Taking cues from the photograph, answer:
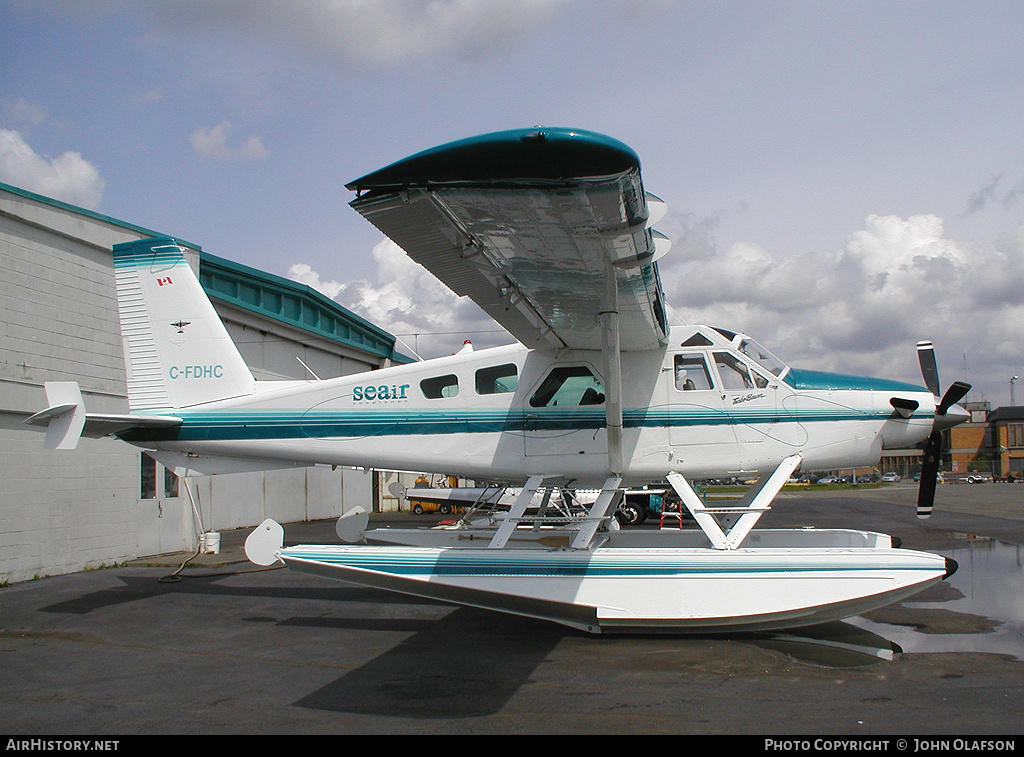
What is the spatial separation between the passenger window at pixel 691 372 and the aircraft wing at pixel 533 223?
2.85 ft

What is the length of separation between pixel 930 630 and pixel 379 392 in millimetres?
6226

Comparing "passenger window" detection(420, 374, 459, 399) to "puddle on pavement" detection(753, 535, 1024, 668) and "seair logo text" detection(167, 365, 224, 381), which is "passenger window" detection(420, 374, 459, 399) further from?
"puddle on pavement" detection(753, 535, 1024, 668)

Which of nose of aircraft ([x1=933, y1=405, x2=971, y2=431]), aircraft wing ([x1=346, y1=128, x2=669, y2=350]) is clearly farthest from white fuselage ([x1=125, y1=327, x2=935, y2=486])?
aircraft wing ([x1=346, y1=128, x2=669, y2=350])

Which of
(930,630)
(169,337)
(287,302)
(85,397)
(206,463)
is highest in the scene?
(287,302)

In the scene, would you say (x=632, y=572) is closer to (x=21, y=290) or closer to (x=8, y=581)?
(x=8, y=581)

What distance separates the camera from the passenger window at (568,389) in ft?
25.3

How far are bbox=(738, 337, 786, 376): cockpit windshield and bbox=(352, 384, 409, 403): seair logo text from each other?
3903 mm

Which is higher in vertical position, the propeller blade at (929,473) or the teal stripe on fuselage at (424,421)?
the teal stripe on fuselage at (424,421)

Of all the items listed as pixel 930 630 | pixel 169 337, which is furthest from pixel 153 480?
pixel 930 630

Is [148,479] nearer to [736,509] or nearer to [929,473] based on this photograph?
[736,509]

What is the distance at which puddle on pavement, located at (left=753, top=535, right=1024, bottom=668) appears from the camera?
5.82 m

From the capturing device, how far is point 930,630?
257 inches

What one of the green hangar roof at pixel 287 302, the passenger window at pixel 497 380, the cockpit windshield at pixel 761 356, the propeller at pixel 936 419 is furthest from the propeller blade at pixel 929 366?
the green hangar roof at pixel 287 302

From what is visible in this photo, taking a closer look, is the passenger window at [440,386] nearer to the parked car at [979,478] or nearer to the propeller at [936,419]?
the propeller at [936,419]
